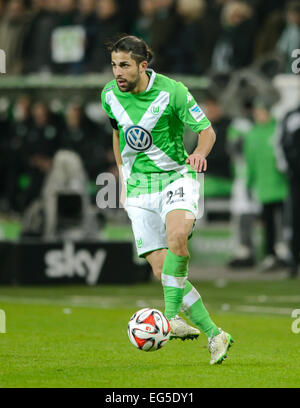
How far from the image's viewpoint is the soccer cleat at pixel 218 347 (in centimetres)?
775

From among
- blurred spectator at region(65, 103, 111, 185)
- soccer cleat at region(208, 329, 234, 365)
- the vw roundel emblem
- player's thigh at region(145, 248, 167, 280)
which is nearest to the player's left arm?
the vw roundel emblem

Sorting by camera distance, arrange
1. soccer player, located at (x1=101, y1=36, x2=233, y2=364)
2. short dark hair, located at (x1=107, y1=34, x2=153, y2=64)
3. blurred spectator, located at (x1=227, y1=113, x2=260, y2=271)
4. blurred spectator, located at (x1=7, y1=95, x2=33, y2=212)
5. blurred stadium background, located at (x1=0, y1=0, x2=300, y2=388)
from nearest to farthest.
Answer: soccer player, located at (x1=101, y1=36, x2=233, y2=364) < short dark hair, located at (x1=107, y1=34, x2=153, y2=64) < blurred stadium background, located at (x1=0, y1=0, x2=300, y2=388) < blurred spectator, located at (x1=227, y1=113, x2=260, y2=271) < blurred spectator, located at (x1=7, y1=95, x2=33, y2=212)

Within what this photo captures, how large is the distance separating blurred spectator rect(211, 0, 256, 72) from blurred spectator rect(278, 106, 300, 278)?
193 centimetres

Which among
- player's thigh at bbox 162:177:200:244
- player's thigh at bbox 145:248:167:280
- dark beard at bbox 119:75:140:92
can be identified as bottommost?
player's thigh at bbox 145:248:167:280

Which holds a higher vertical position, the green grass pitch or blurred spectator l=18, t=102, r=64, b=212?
blurred spectator l=18, t=102, r=64, b=212

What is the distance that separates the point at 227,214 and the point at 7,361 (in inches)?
448

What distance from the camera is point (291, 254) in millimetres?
16453

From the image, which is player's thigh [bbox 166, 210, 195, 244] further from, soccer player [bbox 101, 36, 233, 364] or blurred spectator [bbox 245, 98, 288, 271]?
blurred spectator [bbox 245, 98, 288, 271]

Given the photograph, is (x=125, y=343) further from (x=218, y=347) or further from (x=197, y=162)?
A: (x=197, y=162)

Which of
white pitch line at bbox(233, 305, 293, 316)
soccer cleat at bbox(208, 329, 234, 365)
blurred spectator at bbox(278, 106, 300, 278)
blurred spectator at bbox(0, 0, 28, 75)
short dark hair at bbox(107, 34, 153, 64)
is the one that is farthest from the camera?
blurred spectator at bbox(0, 0, 28, 75)

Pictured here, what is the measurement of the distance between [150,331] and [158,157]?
141cm

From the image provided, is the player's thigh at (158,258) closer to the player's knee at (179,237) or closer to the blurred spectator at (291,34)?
the player's knee at (179,237)

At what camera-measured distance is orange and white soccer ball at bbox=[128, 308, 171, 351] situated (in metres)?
7.58
